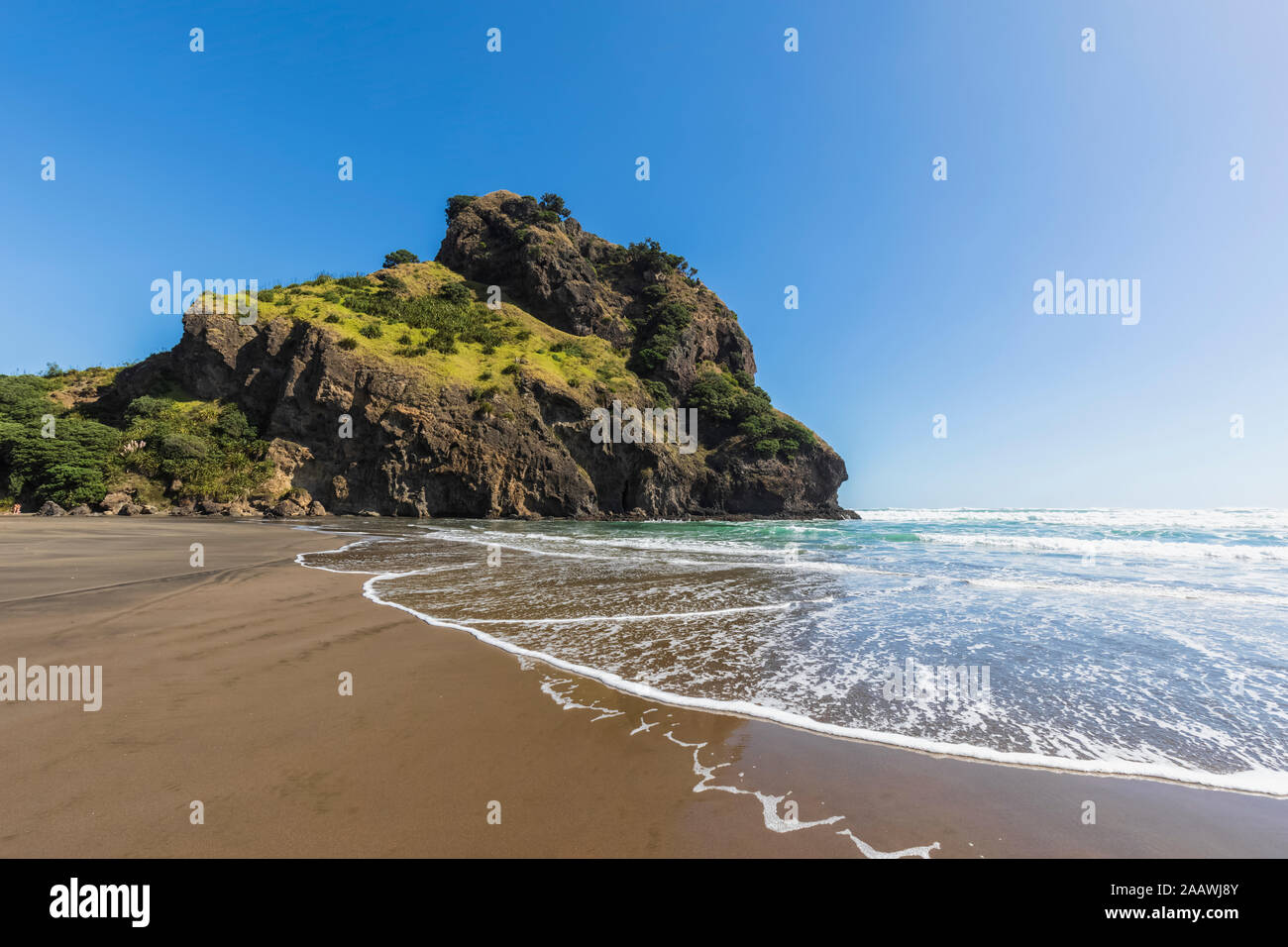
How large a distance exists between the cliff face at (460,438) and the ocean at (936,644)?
23.0 meters

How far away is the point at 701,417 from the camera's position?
167 feet

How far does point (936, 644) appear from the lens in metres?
6.18

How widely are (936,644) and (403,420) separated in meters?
36.0

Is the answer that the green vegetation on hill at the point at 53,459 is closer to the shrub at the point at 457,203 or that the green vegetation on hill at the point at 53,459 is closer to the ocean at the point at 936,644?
the ocean at the point at 936,644

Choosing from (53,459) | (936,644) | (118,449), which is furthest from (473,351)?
(936,644)

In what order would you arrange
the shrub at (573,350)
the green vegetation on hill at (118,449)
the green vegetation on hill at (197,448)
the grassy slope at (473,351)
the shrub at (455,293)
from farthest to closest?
1. the shrub at (455,293)
2. the shrub at (573,350)
3. the grassy slope at (473,351)
4. the green vegetation on hill at (197,448)
5. the green vegetation on hill at (118,449)

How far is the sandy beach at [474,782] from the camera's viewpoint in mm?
2350

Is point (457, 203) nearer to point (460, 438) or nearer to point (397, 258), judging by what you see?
point (397, 258)

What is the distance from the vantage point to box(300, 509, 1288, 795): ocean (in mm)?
3756

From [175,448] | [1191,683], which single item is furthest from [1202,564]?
[175,448]

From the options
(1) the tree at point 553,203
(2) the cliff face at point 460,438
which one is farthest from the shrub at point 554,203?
(2) the cliff face at point 460,438

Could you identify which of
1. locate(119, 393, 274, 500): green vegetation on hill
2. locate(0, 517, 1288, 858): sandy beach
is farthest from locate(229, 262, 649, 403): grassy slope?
locate(0, 517, 1288, 858): sandy beach

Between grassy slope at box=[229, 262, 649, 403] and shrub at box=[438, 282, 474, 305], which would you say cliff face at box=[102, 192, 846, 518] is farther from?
shrub at box=[438, 282, 474, 305]
